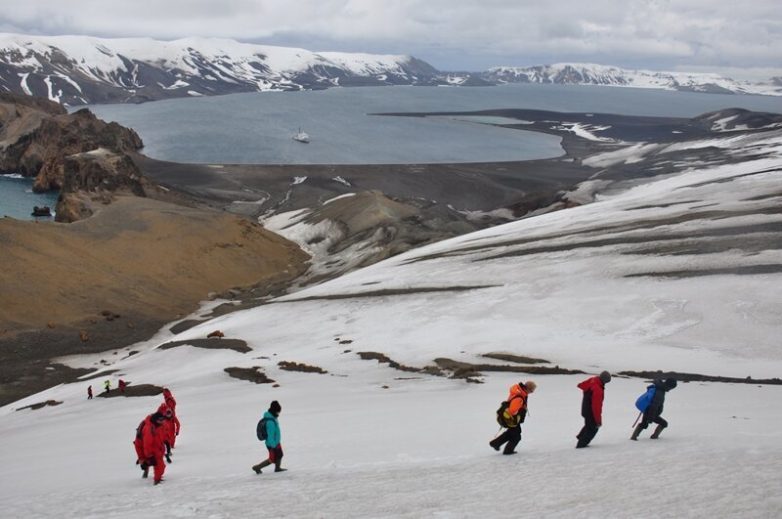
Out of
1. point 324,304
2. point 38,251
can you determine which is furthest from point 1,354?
point 324,304

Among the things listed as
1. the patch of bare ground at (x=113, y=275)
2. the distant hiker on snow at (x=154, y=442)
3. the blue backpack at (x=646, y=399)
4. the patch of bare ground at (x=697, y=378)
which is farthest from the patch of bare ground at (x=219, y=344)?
the blue backpack at (x=646, y=399)

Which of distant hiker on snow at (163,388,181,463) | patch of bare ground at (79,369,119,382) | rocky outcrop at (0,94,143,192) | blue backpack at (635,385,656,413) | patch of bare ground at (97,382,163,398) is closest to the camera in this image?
blue backpack at (635,385,656,413)

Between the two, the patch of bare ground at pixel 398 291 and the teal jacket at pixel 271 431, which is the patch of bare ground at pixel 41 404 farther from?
the teal jacket at pixel 271 431

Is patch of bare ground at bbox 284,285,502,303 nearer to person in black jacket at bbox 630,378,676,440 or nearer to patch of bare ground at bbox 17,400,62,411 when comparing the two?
patch of bare ground at bbox 17,400,62,411

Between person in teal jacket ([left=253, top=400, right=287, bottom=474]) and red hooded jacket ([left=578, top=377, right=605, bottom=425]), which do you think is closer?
red hooded jacket ([left=578, top=377, right=605, bottom=425])

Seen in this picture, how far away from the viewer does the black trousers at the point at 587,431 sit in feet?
43.0

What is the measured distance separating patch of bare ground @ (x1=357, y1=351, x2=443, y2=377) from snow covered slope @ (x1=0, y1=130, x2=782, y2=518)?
0.84 feet

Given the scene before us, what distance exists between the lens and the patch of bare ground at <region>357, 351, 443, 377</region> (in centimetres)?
2638

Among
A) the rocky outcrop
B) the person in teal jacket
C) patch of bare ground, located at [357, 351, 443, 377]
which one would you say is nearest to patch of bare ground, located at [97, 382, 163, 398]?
patch of bare ground, located at [357, 351, 443, 377]

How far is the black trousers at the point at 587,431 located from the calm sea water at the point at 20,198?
94276mm

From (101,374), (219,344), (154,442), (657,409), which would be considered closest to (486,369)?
(657,409)

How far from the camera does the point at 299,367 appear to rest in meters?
29.0

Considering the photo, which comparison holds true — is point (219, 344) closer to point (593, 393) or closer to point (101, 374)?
point (101, 374)

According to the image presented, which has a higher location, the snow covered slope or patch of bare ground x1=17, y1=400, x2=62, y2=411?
the snow covered slope
